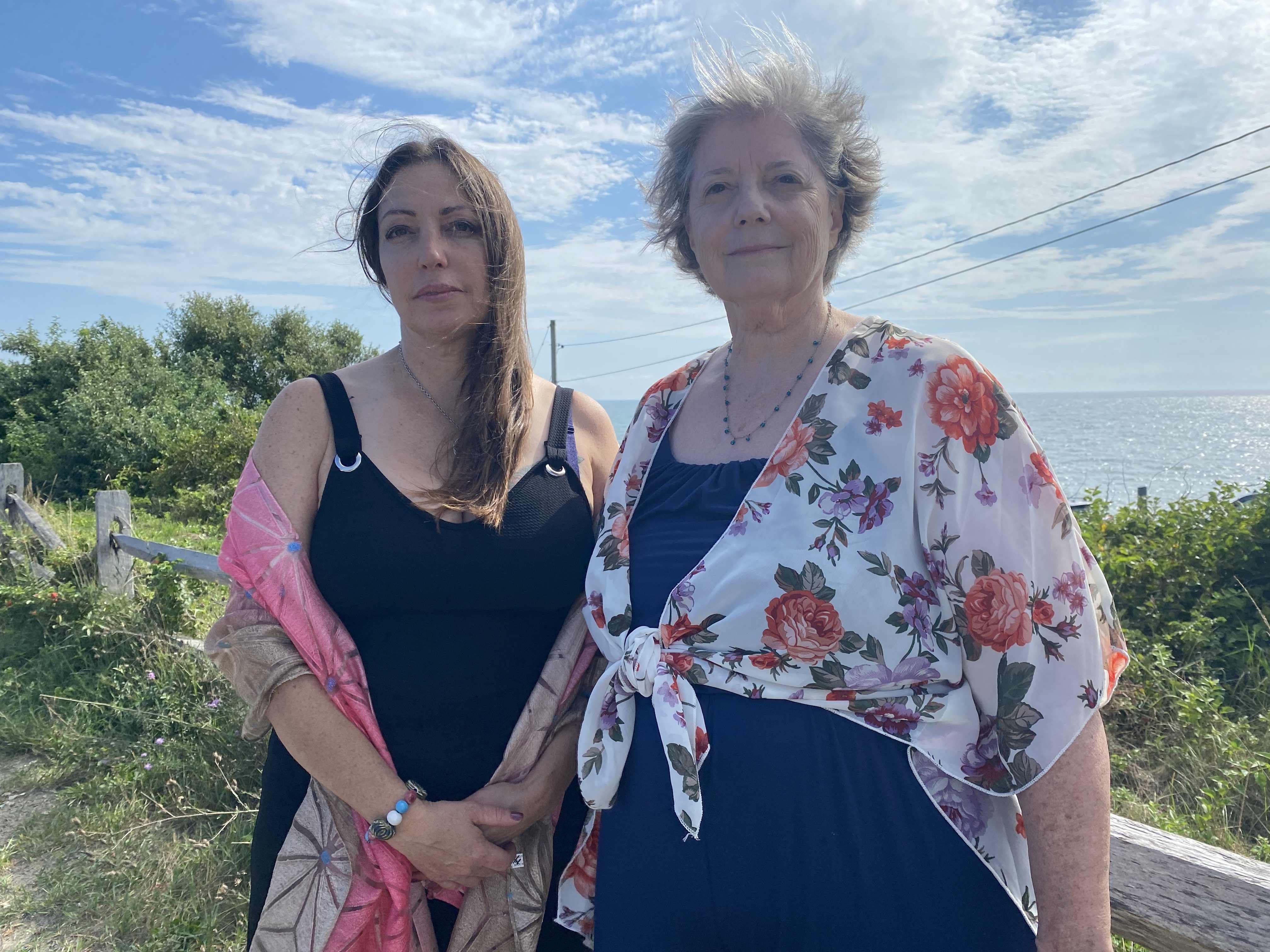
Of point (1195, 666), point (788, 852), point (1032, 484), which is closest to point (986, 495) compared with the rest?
point (1032, 484)

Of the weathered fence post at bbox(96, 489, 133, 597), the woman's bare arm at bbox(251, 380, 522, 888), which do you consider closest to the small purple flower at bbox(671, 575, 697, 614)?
the woman's bare arm at bbox(251, 380, 522, 888)

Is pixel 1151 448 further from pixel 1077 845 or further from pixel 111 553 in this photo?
pixel 1077 845

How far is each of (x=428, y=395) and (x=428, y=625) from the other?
1.99ft

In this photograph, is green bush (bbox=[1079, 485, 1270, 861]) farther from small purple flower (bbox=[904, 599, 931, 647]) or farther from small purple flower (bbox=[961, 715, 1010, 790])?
small purple flower (bbox=[904, 599, 931, 647])

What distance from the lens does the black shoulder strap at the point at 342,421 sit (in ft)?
6.01

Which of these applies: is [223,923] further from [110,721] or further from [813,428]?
[813,428]

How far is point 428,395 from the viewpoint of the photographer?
2.05 m

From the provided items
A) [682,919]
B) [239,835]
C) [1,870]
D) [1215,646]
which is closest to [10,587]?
[1,870]

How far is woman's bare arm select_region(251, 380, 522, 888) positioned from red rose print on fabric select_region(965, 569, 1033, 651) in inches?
44.0

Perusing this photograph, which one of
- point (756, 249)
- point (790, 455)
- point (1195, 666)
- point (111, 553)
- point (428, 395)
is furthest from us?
point (111, 553)

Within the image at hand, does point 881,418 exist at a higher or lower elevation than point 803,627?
higher

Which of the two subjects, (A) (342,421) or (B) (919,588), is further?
(A) (342,421)

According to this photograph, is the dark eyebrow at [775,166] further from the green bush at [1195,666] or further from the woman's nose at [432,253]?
the green bush at [1195,666]

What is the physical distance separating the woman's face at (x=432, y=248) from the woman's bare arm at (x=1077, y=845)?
1600mm
